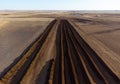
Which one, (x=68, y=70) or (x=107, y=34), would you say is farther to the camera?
(x=107, y=34)

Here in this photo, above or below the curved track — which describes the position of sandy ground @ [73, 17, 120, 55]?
below

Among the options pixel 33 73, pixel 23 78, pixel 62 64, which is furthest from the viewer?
pixel 62 64

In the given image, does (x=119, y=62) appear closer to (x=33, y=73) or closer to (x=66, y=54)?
(x=66, y=54)

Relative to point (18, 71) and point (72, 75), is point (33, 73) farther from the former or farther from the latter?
point (72, 75)

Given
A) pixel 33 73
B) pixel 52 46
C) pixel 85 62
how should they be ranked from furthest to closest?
1. pixel 52 46
2. pixel 85 62
3. pixel 33 73

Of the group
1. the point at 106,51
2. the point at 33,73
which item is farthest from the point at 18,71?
the point at 106,51

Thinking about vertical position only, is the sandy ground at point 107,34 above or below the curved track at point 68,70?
below

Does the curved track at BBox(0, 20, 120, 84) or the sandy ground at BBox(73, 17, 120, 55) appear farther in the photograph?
the sandy ground at BBox(73, 17, 120, 55)

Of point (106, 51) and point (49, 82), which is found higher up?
point (49, 82)

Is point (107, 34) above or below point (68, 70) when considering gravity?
below

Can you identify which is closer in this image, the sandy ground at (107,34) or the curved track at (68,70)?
the curved track at (68,70)

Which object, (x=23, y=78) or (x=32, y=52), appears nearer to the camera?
(x=23, y=78)
